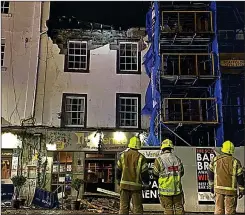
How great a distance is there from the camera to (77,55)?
12984 millimetres

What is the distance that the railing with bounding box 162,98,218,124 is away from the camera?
1112cm

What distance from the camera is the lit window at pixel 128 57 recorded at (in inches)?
507

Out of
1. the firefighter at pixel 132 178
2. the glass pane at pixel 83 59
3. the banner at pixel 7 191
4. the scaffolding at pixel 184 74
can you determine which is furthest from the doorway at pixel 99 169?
the firefighter at pixel 132 178

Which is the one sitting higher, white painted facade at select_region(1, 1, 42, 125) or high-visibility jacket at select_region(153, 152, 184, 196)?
white painted facade at select_region(1, 1, 42, 125)

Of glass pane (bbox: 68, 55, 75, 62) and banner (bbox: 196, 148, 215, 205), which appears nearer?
banner (bbox: 196, 148, 215, 205)

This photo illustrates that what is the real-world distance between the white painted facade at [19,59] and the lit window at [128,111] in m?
2.98

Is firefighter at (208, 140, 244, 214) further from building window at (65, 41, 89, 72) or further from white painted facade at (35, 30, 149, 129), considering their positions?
building window at (65, 41, 89, 72)

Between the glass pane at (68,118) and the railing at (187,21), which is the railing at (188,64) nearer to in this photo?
the railing at (187,21)

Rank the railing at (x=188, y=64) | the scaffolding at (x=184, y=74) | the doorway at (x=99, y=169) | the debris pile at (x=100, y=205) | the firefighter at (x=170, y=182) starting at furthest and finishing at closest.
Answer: the doorway at (x=99, y=169), the railing at (x=188, y=64), the scaffolding at (x=184, y=74), the debris pile at (x=100, y=205), the firefighter at (x=170, y=182)

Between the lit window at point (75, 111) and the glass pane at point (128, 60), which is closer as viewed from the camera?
the lit window at point (75, 111)

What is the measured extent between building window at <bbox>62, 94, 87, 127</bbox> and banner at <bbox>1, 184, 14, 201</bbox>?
2.76 metres

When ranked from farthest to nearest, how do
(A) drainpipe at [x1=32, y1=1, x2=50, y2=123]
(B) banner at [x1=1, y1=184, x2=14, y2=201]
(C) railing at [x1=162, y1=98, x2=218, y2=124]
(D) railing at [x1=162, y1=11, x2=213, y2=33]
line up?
(A) drainpipe at [x1=32, y1=1, x2=50, y2=123]
(D) railing at [x1=162, y1=11, x2=213, y2=33]
(C) railing at [x1=162, y1=98, x2=218, y2=124]
(B) banner at [x1=1, y1=184, x2=14, y2=201]

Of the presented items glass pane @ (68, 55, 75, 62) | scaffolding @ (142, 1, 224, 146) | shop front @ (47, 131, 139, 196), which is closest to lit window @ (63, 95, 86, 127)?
shop front @ (47, 131, 139, 196)

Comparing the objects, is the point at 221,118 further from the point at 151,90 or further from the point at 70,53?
the point at 70,53
